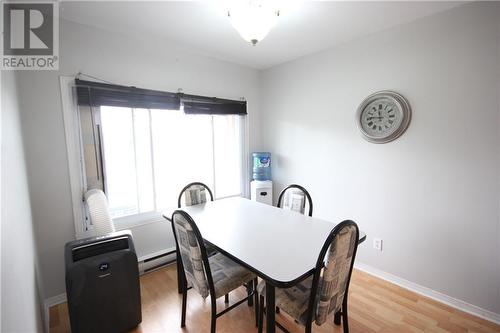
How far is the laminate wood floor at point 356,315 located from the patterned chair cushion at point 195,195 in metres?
0.84

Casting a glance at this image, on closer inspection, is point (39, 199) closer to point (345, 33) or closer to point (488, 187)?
point (345, 33)

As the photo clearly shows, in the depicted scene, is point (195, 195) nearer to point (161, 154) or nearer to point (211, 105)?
point (161, 154)

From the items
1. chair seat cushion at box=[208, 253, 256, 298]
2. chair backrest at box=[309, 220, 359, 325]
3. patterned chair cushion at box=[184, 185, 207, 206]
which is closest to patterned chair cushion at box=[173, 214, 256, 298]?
chair seat cushion at box=[208, 253, 256, 298]

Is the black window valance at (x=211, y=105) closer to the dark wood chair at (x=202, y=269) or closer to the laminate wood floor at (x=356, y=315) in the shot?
the dark wood chair at (x=202, y=269)

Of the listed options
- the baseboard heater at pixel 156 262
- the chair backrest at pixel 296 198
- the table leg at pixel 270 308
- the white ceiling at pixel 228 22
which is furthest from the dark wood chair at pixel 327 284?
the white ceiling at pixel 228 22

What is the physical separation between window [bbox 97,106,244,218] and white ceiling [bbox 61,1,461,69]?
776mm

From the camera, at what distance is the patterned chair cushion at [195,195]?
Result: 233 cm

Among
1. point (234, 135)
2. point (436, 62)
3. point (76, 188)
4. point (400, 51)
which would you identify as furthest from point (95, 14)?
point (436, 62)

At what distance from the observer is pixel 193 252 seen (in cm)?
140

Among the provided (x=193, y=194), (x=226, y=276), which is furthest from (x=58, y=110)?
(x=226, y=276)

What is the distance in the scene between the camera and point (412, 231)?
2.15m

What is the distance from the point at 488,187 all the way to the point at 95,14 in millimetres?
3443

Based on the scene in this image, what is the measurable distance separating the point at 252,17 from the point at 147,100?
147 centimetres

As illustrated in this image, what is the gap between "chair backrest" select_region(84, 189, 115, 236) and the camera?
1.88m
